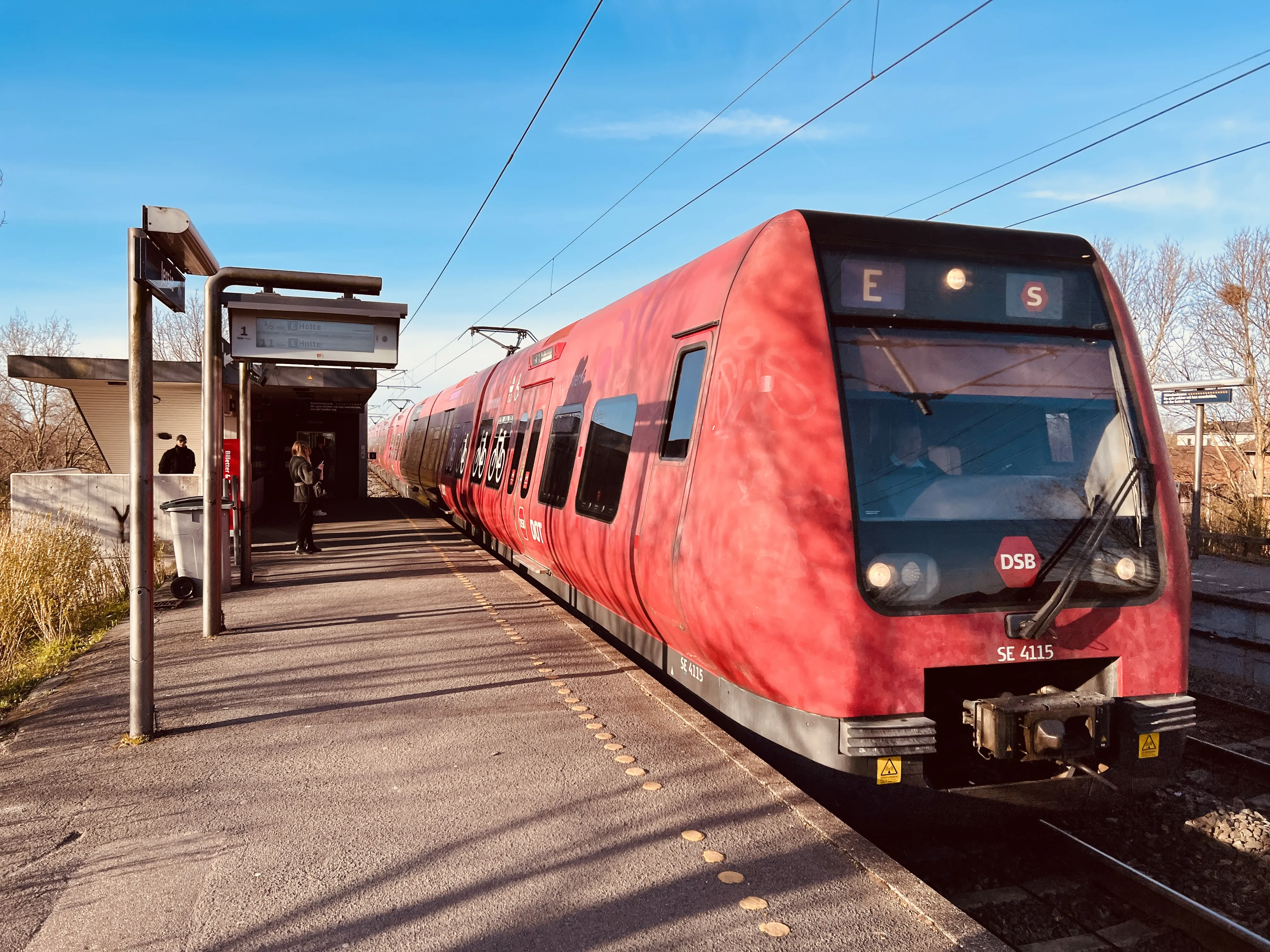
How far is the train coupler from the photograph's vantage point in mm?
3732

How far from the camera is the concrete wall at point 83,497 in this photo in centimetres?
1286

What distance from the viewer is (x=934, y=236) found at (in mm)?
4391

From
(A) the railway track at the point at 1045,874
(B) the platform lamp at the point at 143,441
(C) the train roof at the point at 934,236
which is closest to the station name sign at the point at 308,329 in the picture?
(B) the platform lamp at the point at 143,441

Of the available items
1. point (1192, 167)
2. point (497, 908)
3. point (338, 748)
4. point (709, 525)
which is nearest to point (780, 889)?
point (497, 908)

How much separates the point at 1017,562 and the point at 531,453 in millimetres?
5882

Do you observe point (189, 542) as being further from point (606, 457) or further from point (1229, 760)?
point (1229, 760)

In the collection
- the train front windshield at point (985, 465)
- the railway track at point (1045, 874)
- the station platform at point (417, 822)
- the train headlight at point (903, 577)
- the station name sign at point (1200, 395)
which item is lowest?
the railway track at point (1045, 874)

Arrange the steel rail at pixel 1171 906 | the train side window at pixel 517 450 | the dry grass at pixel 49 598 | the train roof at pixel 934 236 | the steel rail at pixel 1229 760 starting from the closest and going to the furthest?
the steel rail at pixel 1171 906 → the train roof at pixel 934 236 → the steel rail at pixel 1229 760 → the dry grass at pixel 49 598 → the train side window at pixel 517 450

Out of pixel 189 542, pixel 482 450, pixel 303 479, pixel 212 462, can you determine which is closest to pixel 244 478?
pixel 303 479

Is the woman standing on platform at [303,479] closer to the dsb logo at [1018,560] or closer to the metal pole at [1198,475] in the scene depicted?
the dsb logo at [1018,560]

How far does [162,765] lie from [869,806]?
147 inches

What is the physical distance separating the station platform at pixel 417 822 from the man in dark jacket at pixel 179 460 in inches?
312

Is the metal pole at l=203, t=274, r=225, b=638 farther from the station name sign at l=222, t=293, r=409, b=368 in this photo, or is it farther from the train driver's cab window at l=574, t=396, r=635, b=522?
the train driver's cab window at l=574, t=396, r=635, b=522

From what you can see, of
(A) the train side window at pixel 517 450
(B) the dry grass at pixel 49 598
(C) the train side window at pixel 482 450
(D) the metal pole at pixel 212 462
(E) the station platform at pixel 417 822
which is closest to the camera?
(E) the station platform at pixel 417 822
